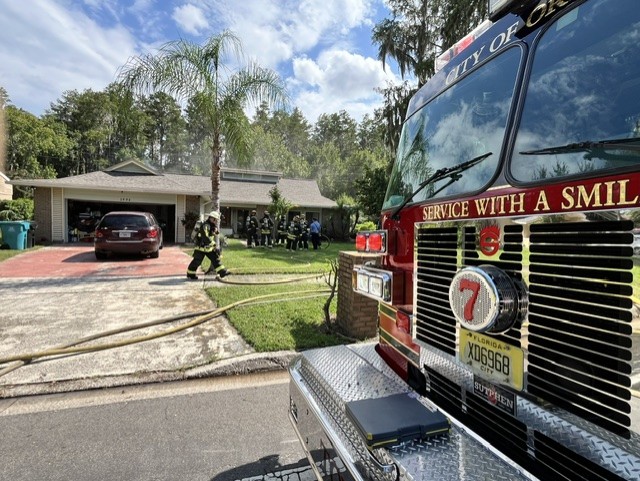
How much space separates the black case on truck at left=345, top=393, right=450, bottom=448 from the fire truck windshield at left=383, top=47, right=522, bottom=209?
95 centimetres

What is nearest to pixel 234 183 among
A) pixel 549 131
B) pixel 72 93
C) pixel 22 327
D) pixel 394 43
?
pixel 394 43

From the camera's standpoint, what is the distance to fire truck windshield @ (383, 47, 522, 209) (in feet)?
5.35

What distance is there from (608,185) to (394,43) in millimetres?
21522

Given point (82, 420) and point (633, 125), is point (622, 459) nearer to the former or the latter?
point (633, 125)

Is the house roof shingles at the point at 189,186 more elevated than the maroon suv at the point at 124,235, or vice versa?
the house roof shingles at the point at 189,186

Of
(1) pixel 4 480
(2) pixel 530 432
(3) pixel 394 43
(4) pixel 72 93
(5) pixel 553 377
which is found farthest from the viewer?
(4) pixel 72 93

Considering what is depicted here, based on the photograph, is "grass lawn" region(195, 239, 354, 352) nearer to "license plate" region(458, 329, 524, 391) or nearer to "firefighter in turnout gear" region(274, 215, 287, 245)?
"license plate" region(458, 329, 524, 391)

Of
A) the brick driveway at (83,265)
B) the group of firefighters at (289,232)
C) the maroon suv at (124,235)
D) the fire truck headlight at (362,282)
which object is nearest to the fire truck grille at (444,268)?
the fire truck headlight at (362,282)

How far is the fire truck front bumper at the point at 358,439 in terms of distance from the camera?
4.00ft

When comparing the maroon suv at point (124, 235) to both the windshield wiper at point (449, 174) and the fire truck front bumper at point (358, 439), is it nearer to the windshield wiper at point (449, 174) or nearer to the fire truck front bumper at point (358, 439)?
the fire truck front bumper at point (358, 439)

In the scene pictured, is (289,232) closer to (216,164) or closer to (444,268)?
(216,164)

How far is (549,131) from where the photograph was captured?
1.38 metres

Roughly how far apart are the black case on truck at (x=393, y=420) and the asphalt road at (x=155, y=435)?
118 centimetres

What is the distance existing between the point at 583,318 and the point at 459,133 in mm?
1115
